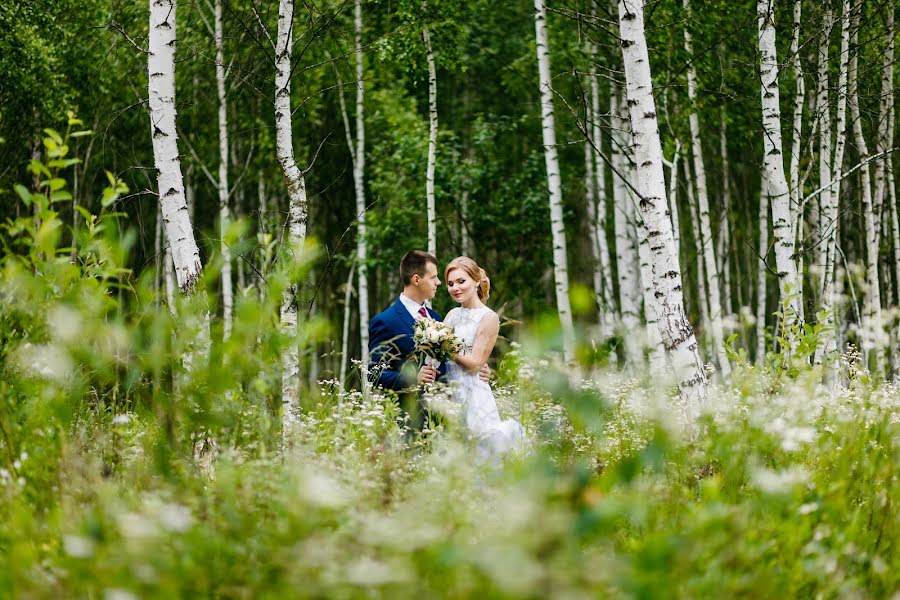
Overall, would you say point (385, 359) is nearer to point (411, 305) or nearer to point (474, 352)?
point (411, 305)

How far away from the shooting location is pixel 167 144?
19.2 ft

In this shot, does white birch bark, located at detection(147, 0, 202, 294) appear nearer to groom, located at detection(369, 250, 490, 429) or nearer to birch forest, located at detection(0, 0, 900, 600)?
birch forest, located at detection(0, 0, 900, 600)

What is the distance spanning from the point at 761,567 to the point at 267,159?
1701cm

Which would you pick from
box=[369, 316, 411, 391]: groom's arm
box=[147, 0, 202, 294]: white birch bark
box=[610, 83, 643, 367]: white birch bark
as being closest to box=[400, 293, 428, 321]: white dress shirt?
box=[369, 316, 411, 391]: groom's arm

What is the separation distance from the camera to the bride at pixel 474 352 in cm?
537

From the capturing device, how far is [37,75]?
14.1 metres

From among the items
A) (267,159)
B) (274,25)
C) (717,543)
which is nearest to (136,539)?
(717,543)

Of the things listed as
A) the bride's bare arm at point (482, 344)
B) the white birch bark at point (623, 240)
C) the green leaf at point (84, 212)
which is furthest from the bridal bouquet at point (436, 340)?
the white birch bark at point (623, 240)

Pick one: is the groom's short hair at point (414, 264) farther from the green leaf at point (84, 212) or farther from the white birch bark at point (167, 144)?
the green leaf at point (84, 212)

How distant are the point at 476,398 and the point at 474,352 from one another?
1.13 ft

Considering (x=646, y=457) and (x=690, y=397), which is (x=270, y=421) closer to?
(x=646, y=457)

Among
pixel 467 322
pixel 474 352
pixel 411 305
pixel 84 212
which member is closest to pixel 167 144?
pixel 411 305

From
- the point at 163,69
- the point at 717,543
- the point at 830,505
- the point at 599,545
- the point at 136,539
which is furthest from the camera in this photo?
the point at 163,69

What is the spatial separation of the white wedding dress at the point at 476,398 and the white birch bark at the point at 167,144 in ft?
6.64
